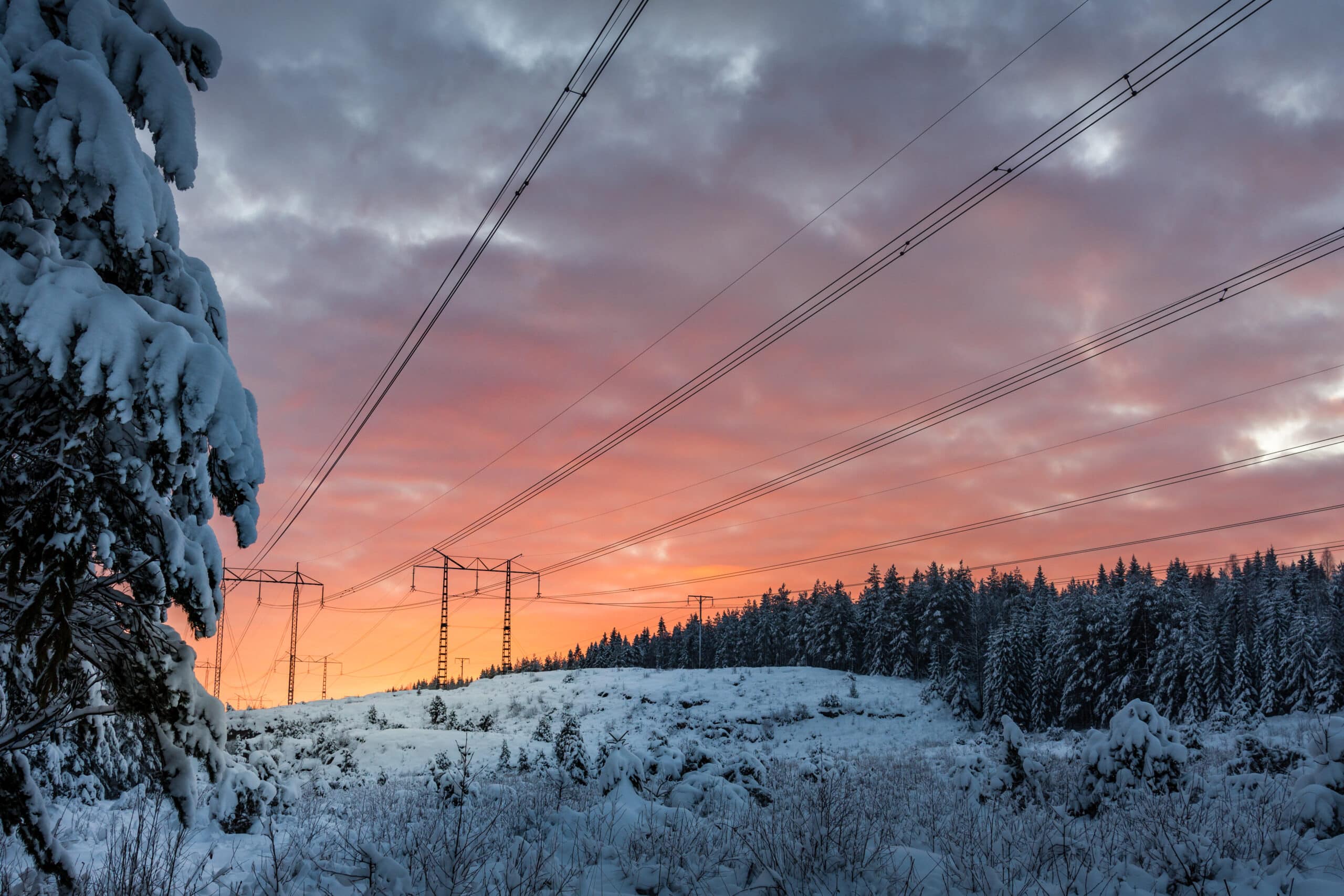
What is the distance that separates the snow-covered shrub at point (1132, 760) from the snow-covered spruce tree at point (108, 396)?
12.3 meters

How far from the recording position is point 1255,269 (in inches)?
531

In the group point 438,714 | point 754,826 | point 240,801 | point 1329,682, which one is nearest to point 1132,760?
point 754,826

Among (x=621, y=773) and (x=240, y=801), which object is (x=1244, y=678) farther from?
(x=240, y=801)

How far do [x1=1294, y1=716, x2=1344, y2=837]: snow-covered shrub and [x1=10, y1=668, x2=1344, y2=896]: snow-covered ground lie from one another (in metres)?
0.03

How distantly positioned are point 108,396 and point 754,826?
7.50 m

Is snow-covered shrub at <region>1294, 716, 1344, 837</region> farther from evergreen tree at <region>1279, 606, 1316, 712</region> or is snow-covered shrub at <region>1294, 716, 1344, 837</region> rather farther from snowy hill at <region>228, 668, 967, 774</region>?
evergreen tree at <region>1279, 606, 1316, 712</region>

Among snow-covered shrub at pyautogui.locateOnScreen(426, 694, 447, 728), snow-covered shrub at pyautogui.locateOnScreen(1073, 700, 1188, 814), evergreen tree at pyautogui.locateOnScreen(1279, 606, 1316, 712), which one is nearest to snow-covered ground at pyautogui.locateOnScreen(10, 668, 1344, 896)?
snow-covered shrub at pyautogui.locateOnScreen(1073, 700, 1188, 814)

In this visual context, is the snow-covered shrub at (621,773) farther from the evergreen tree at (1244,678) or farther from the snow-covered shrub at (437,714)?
the evergreen tree at (1244,678)

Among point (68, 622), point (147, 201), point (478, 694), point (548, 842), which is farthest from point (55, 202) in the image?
point (478, 694)

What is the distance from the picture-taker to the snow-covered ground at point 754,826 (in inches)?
245

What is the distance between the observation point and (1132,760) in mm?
11383

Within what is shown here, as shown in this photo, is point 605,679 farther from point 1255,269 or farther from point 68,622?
point 68,622

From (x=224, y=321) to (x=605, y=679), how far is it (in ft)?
198

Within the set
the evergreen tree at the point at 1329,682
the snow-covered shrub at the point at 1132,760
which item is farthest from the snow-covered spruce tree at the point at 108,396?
the evergreen tree at the point at 1329,682
